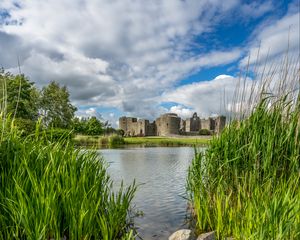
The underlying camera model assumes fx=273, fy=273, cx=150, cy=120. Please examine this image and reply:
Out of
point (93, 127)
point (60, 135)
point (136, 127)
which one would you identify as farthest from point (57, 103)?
point (60, 135)

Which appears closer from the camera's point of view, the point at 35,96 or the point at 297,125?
the point at 297,125

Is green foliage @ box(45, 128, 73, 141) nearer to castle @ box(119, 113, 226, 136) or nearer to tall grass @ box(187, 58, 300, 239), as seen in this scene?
tall grass @ box(187, 58, 300, 239)

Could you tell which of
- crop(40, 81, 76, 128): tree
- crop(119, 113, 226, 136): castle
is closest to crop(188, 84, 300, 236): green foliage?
crop(40, 81, 76, 128): tree

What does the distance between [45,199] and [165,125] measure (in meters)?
60.8

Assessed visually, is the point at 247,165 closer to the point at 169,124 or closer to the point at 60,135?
the point at 60,135

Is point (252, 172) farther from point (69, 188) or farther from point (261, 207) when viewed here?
point (69, 188)

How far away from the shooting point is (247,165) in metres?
4.55

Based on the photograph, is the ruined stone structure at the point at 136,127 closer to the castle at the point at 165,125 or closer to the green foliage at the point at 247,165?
the castle at the point at 165,125

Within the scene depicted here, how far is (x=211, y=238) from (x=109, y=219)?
1.51 m

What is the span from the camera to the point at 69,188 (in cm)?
353

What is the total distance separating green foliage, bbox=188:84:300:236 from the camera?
411 cm

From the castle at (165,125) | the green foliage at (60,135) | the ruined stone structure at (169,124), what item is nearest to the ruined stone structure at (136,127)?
the castle at (165,125)

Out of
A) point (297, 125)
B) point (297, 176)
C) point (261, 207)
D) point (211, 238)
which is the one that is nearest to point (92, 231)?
A: point (211, 238)

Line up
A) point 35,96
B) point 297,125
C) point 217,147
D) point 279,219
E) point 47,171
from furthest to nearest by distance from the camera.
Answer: point 35,96 → point 217,147 → point 297,125 → point 47,171 → point 279,219
